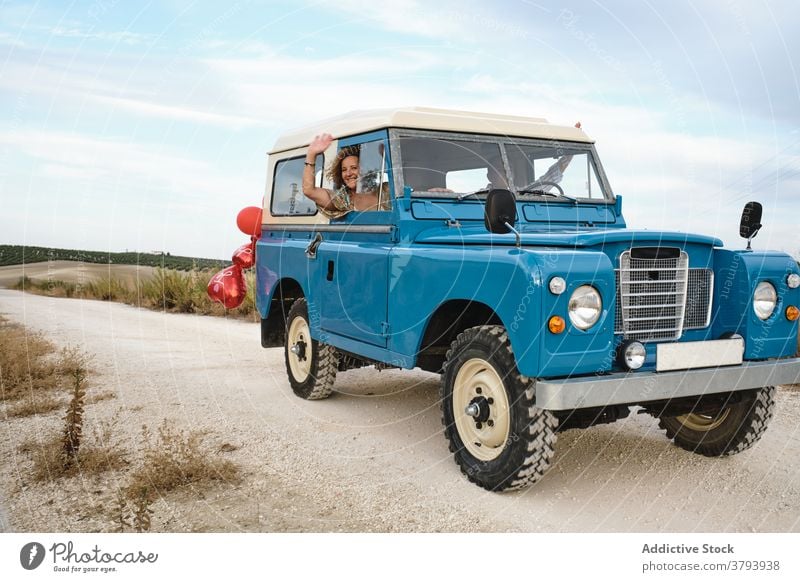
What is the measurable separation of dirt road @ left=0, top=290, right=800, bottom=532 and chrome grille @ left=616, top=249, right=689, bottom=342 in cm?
105

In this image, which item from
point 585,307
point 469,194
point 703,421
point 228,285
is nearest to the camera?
point 585,307

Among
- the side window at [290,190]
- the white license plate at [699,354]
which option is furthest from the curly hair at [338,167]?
the white license plate at [699,354]

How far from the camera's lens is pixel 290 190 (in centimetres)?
754

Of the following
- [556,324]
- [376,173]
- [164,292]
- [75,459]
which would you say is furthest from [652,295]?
[164,292]

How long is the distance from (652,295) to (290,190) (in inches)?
161

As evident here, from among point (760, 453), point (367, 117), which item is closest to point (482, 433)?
point (760, 453)

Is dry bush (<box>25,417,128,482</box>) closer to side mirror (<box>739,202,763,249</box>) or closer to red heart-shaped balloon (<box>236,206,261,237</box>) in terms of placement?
red heart-shaped balloon (<box>236,206,261,237</box>)

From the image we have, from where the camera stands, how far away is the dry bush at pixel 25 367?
286 inches

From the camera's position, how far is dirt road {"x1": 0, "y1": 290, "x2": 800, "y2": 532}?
426 centimetres

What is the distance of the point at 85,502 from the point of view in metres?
4.47

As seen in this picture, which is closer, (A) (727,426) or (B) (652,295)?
(B) (652,295)

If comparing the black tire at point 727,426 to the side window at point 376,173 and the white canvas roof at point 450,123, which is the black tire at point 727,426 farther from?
the side window at point 376,173

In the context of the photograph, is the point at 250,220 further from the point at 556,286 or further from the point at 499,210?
the point at 556,286

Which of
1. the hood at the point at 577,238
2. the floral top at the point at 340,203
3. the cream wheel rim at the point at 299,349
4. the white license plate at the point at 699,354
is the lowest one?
the cream wheel rim at the point at 299,349
